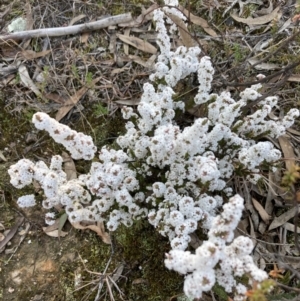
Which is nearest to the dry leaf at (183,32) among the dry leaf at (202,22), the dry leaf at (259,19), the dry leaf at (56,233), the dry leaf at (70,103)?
the dry leaf at (202,22)

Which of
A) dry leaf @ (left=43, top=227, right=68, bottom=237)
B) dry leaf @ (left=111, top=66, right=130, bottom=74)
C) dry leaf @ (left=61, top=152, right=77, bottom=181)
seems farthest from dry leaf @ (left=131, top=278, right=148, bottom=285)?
dry leaf @ (left=111, top=66, right=130, bottom=74)

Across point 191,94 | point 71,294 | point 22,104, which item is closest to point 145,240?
point 71,294

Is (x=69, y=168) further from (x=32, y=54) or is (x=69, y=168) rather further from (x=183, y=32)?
(x=183, y=32)

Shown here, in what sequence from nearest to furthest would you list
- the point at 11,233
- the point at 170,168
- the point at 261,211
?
the point at 170,168, the point at 261,211, the point at 11,233

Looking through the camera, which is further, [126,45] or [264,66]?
[126,45]

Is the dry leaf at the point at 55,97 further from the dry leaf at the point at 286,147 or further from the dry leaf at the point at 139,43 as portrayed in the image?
the dry leaf at the point at 286,147

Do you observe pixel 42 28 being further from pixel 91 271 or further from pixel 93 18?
pixel 91 271

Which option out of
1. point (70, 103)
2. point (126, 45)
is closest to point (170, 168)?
point (70, 103)
